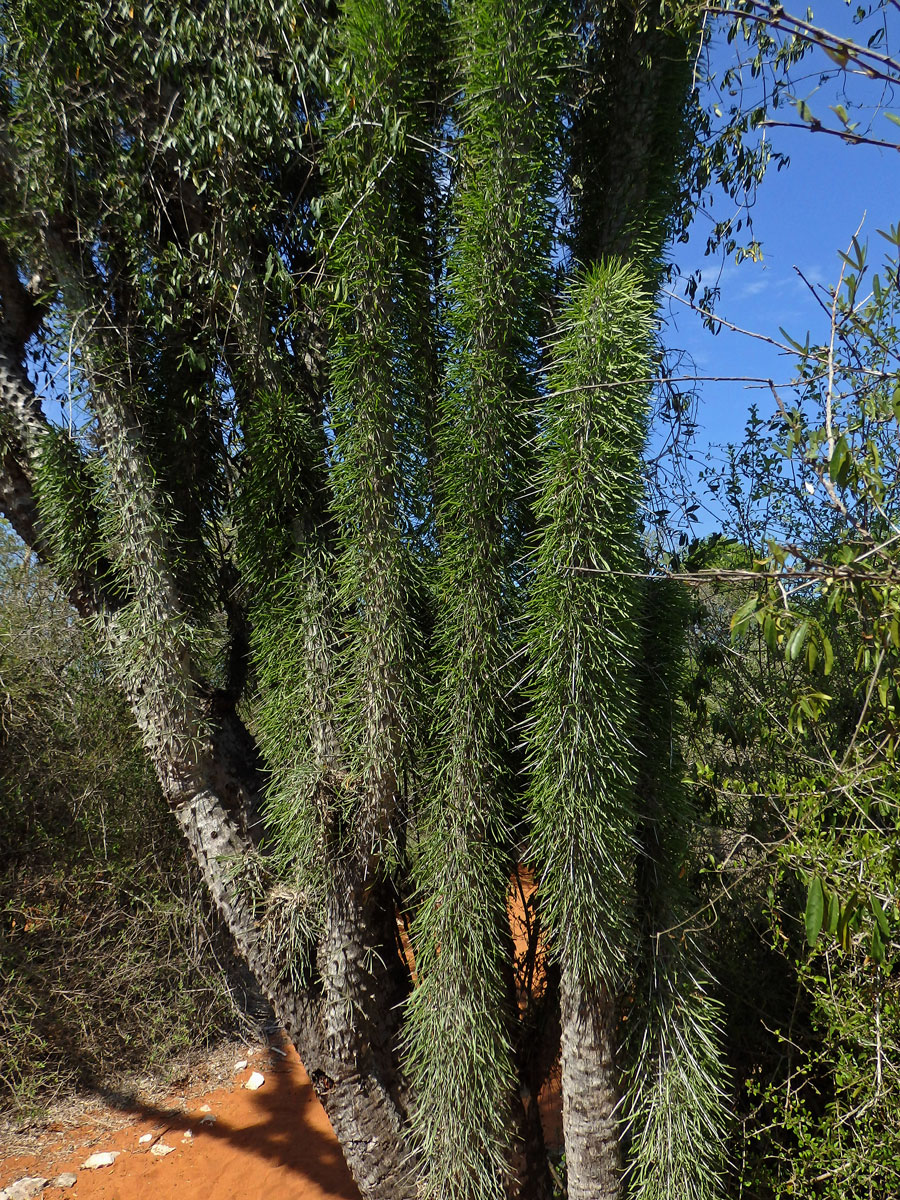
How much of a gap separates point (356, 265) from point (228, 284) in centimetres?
49

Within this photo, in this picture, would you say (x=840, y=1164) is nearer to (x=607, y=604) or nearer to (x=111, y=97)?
(x=607, y=604)

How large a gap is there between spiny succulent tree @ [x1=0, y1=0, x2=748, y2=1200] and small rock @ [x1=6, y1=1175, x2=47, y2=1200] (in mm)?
1945

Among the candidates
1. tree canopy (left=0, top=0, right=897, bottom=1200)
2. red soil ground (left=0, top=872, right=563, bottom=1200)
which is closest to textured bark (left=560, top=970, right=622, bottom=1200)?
tree canopy (left=0, top=0, right=897, bottom=1200)

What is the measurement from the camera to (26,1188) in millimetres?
3660

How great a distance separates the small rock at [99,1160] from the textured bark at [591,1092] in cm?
266

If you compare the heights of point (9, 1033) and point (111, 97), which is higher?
point (111, 97)

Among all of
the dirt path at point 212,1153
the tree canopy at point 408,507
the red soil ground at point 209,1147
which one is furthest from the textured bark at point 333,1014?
the dirt path at point 212,1153

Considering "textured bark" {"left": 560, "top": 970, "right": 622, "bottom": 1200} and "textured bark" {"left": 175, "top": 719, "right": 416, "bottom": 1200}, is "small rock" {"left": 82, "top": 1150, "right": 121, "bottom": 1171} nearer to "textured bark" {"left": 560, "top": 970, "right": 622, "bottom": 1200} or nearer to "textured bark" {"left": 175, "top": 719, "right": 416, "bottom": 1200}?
"textured bark" {"left": 175, "top": 719, "right": 416, "bottom": 1200}

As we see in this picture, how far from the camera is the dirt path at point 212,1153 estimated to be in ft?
12.2

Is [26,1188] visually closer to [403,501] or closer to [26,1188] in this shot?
[26,1188]

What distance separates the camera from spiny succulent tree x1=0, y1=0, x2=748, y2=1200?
2195 millimetres

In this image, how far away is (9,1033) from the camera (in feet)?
13.7

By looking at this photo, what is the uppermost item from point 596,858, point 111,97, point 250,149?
point 111,97

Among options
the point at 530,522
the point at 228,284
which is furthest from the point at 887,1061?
the point at 228,284
